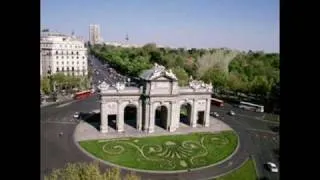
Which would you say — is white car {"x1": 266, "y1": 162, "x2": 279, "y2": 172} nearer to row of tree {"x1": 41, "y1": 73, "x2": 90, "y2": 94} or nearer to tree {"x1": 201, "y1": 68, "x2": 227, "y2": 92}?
tree {"x1": 201, "y1": 68, "x2": 227, "y2": 92}

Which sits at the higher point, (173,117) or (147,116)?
(147,116)

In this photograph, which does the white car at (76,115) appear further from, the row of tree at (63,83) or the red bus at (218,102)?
the red bus at (218,102)

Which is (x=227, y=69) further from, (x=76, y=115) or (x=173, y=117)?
(x=76, y=115)

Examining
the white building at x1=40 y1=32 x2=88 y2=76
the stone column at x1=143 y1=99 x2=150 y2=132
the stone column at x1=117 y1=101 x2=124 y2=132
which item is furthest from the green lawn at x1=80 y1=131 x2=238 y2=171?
the white building at x1=40 y1=32 x2=88 y2=76

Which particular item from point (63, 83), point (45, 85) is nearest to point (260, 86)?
point (63, 83)
